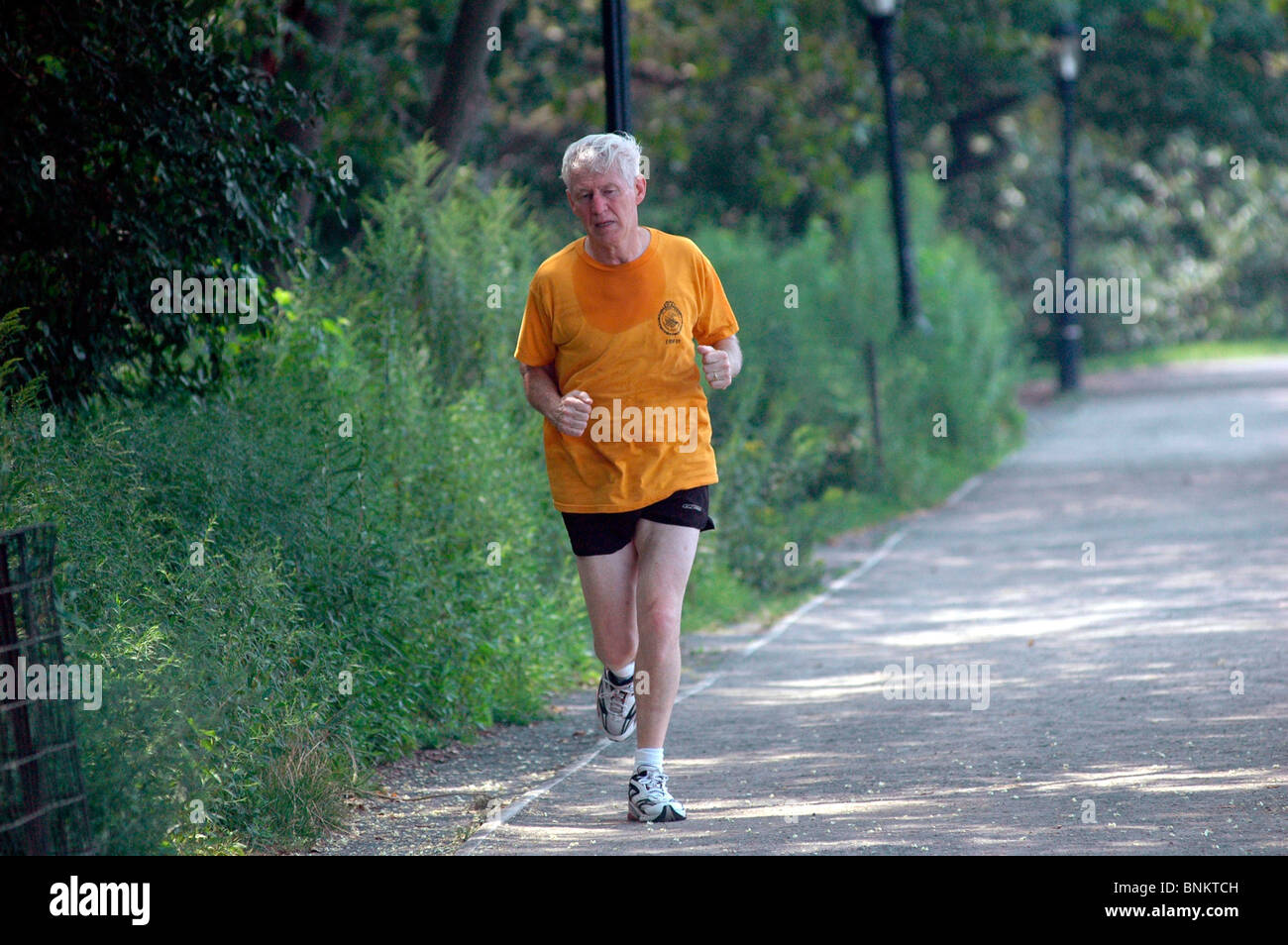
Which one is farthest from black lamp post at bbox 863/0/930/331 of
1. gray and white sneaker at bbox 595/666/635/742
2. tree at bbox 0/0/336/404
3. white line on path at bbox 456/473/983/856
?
gray and white sneaker at bbox 595/666/635/742

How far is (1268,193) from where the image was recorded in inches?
1943

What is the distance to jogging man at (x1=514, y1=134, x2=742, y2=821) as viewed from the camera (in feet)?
19.4

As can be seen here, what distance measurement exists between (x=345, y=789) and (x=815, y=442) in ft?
28.2

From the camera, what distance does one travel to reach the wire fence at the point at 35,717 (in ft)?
15.4

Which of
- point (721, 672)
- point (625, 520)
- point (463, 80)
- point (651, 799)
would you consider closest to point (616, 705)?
point (651, 799)

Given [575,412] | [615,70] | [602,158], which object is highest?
[615,70]

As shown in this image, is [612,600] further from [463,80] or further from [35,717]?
[463,80]

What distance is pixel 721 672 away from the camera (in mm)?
9336

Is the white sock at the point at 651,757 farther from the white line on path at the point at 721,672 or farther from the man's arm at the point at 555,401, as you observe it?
the man's arm at the point at 555,401

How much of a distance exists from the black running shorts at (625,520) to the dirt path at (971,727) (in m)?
0.99

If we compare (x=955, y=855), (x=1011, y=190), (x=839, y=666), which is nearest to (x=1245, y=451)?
(x=839, y=666)

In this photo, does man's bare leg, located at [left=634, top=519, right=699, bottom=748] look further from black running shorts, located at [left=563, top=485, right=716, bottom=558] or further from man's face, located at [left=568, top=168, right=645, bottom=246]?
man's face, located at [left=568, top=168, right=645, bottom=246]

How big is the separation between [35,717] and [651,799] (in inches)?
85.0
